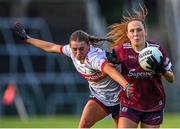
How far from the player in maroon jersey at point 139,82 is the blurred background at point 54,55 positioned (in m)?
12.8

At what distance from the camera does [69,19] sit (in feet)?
108

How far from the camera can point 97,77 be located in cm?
1257

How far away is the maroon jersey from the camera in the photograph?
38.9 feet

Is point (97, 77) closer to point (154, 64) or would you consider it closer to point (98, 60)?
point (98, 60)

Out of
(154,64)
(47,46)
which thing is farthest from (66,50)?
(154,64)

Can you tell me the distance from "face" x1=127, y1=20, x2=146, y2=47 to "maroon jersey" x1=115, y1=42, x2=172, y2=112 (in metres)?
0.12

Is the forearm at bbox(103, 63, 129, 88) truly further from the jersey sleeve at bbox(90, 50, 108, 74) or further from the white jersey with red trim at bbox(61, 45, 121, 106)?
the white jersey with red trim at bbox(61, 45, 121, 106)

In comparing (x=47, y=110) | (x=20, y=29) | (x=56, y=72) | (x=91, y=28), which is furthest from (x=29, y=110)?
(x=20, y=29)

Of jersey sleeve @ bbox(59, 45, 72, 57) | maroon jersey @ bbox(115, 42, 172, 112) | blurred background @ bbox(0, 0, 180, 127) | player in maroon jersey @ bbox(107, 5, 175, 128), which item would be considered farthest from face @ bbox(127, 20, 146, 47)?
blurred background @ bbox(0, 0, 180, 127)

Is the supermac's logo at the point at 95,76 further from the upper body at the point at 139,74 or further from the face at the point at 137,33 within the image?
the face at the point at 137,33

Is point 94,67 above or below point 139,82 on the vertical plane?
above

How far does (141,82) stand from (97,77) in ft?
2.94

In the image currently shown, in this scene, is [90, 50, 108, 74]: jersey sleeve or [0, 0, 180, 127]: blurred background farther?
[0, 0, 180, 127]: blurred background

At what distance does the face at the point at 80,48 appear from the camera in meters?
12.2
